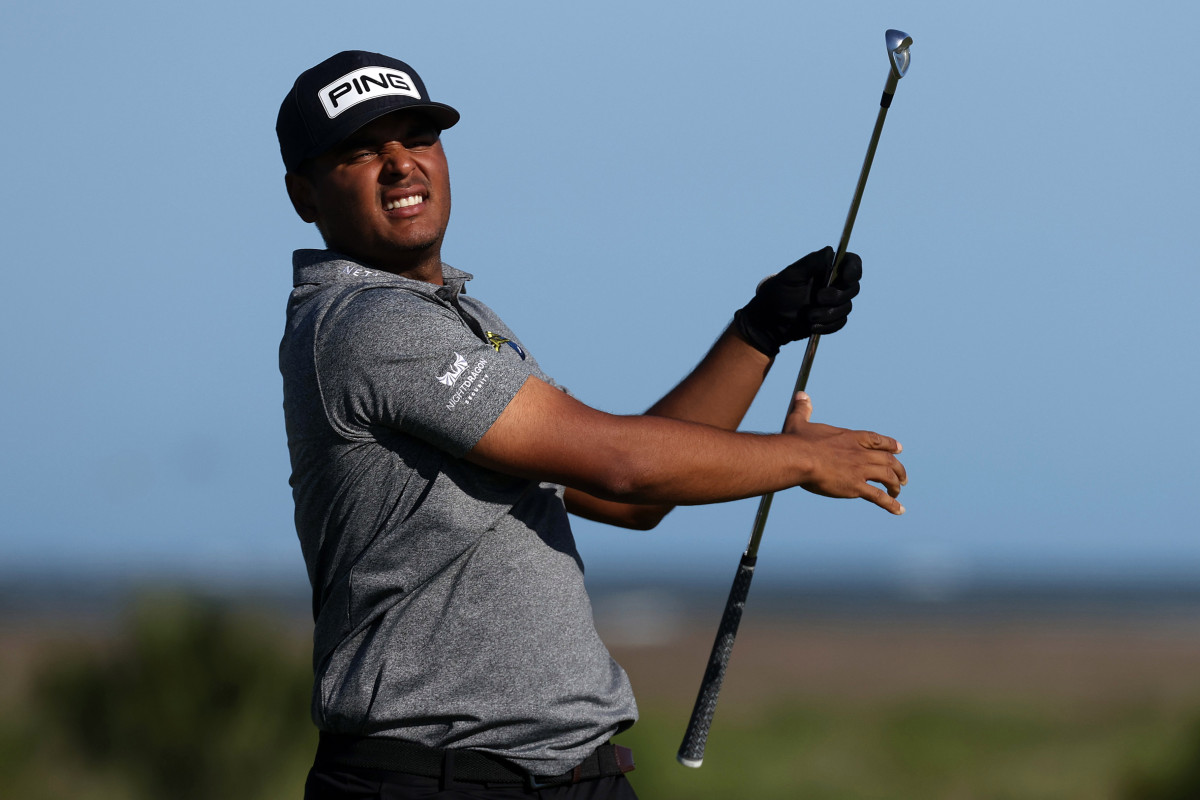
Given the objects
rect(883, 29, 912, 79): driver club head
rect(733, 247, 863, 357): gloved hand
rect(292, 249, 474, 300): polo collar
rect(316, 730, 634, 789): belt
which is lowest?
rect(316, 730, 634, 789): belt

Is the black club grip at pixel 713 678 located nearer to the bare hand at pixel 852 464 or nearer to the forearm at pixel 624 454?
the bare hand at pixel 852 464

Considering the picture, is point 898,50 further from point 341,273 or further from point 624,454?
point 341,273

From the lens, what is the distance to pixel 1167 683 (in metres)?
30.2

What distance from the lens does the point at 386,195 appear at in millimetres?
3740

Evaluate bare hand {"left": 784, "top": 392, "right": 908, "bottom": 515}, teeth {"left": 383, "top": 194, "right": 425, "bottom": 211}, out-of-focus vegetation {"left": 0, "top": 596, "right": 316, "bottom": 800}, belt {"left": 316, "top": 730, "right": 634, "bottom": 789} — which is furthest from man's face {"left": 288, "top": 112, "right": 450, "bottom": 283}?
out-of-focus vegetation {"left": 0, "top": 596, "right": 316, "bottom": 800}

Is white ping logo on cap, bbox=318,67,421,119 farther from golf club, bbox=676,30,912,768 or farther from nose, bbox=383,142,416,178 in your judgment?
golf club, bbox=676,30,912,768

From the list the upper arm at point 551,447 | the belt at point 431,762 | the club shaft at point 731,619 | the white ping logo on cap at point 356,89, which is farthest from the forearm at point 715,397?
Result: the white ping logo on cap at point 356,89

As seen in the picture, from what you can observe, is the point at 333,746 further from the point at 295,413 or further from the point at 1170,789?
the point at 1170,789

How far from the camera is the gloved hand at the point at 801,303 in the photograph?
4180mm

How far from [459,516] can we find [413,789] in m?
0.62

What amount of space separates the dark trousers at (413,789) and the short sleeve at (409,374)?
0.75m

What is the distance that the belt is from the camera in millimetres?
3242

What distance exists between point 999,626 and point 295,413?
51.1m

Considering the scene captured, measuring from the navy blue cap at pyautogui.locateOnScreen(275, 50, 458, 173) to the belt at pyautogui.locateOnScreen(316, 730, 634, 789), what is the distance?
1505 mm
